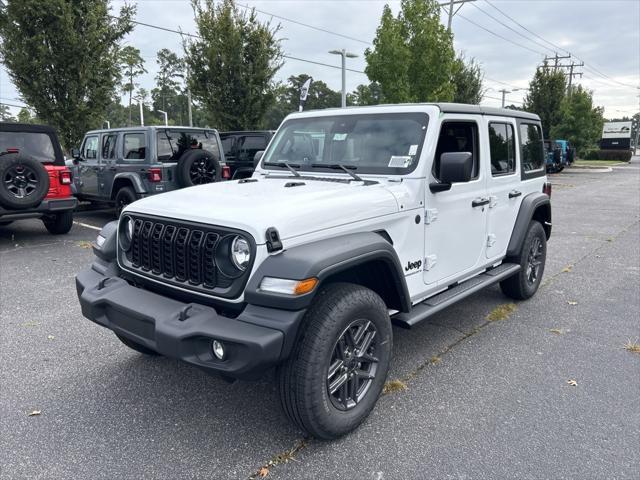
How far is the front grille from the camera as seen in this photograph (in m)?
2.58

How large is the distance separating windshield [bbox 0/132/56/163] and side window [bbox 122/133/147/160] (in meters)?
1.33

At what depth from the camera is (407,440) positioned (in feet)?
9.25

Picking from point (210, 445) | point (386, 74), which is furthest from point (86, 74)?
point (210, 445)

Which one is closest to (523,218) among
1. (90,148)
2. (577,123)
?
(90,148)

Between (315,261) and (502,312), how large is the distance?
10.3ft

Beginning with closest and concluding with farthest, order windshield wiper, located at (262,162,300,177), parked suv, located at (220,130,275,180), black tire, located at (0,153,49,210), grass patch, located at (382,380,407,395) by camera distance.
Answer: grass patch, located at (382,380,407,395), windshield wiper, located at (262,162,300,177), black tire, located at (0,153,49,210), parked suv, located at (220,130,275,180)

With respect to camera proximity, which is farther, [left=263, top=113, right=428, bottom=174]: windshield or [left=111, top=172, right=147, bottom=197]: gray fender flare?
[left=111, top=172, right=147, bottom=197]: gray fender flare

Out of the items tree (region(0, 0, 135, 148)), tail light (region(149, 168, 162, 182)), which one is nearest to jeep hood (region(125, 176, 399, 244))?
tail light (region(149, 168, 162, 182))

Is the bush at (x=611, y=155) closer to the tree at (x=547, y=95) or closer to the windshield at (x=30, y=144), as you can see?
the tree at (x=547, y=95)

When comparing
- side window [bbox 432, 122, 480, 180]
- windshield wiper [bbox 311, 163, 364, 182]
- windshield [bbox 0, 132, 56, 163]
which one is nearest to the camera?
windshield wiper [bbox 311, 163, 364, 182]

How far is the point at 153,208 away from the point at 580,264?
6.26 m

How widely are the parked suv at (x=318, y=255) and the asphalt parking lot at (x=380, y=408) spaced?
327 millimetres

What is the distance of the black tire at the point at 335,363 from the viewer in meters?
2.50

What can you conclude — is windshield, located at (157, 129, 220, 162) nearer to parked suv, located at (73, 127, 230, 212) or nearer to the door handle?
parked suv, located at (73, 127, 230, 212)
